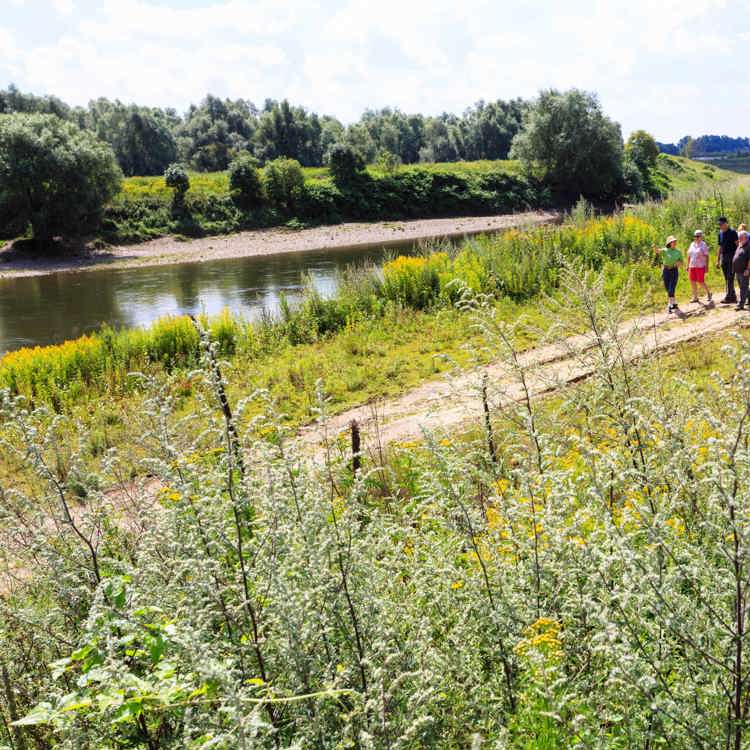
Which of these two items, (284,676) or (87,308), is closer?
(284,676)

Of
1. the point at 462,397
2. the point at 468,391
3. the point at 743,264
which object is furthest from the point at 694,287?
the point at 462,397

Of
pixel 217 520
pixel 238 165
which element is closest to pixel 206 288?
pixel 217 520

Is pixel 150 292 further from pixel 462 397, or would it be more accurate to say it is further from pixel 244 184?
pixel 244 184

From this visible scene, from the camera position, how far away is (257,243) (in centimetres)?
5419

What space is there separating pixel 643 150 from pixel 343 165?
4088cm

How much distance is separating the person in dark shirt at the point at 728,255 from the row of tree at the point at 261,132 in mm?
64702

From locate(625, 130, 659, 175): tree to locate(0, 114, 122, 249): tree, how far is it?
2396 inches

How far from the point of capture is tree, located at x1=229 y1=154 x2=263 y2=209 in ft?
211

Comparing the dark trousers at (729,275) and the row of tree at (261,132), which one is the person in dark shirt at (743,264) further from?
the row of tree at (261,132)

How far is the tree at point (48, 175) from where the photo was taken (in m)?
48.0

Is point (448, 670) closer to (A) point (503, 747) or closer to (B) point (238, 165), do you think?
(A) point (503, 747)

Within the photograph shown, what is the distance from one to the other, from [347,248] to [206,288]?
19.1 meters

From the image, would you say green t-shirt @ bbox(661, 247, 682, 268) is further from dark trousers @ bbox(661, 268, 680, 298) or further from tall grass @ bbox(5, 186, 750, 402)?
tall grass @ bbox(5, 186, 750, 402)

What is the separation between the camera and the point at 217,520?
10.7 feet
